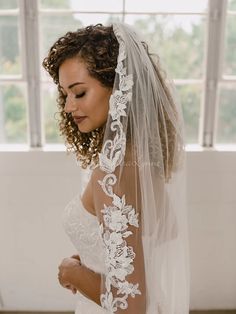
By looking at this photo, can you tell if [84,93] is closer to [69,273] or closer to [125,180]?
[125,180]

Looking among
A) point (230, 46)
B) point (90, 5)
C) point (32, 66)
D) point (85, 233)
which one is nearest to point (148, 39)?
point (90, 5)

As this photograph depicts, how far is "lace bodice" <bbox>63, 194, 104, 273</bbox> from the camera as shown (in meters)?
1.19

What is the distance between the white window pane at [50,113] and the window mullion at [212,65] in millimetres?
823

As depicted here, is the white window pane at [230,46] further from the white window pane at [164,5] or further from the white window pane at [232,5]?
the white window pane at [164,5]

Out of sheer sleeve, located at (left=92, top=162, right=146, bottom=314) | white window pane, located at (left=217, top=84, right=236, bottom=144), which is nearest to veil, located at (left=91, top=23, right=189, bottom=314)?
sheer sleeve, located at (left=92, top=162, right=146, bottom=314)

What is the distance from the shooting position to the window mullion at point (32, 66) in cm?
222

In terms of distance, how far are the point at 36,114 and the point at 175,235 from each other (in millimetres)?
1356

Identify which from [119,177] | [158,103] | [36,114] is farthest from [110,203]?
[36,114]

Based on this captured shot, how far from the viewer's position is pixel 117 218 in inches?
39.6

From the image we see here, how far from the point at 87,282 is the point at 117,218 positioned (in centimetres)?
30

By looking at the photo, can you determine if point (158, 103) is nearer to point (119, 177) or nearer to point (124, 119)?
point (124, 119)

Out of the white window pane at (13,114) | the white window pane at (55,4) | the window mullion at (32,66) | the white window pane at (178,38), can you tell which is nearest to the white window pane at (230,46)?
the white window pane at (178,38)

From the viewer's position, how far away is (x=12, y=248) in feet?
8.02

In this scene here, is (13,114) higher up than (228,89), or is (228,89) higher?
(228,89)
